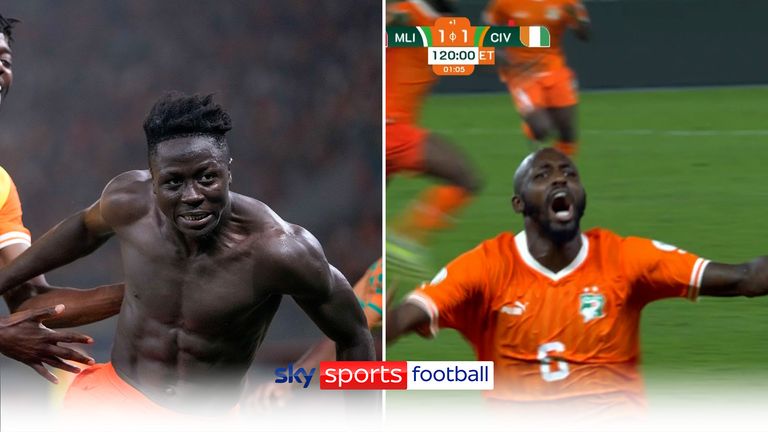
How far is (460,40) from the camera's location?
5.27m

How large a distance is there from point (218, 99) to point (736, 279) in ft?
5.96

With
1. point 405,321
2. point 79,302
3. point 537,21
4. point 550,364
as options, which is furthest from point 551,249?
point 79,302

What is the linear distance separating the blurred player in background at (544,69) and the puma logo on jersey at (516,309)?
2.21 ft

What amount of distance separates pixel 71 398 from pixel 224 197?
0.89m

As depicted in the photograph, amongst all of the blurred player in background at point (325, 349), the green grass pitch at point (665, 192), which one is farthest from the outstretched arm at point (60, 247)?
the green grass pitch at point (665, 192)

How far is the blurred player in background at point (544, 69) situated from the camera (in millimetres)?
5387

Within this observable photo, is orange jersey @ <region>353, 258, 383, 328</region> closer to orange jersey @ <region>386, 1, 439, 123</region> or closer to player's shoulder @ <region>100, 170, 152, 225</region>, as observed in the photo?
orange jersey @ <region>386, 1, 439, 123</region>

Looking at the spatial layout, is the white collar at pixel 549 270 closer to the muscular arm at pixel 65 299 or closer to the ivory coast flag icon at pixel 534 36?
the ivory coast flag icon at pixel 534 36

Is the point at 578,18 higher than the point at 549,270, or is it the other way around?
the point at 578,18

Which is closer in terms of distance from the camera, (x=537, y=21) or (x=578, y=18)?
(x=537, y=21)

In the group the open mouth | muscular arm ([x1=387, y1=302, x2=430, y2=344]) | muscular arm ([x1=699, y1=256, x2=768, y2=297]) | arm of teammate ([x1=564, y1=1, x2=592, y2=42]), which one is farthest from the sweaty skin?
arm of teammate ([x1=564, y1=1, x2=592, y2=42])

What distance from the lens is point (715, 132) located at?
9266 millimetres

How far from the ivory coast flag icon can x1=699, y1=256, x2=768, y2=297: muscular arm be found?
3.36 ft

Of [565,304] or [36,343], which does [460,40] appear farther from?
[36,343]
